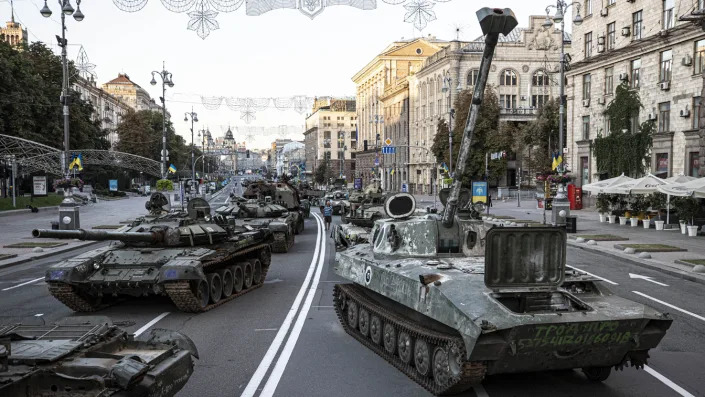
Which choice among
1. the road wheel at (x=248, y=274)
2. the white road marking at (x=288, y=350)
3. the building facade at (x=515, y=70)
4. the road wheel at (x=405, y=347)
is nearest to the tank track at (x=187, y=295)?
the road wheel at (x=248, y=274)

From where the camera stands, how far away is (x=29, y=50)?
60938 millimetres

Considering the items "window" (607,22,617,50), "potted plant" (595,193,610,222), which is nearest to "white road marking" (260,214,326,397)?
"potted plant" (595,193,610,222)

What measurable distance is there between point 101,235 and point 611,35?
37151mm

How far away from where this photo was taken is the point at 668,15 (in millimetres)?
34156

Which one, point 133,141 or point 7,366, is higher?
point 133,141

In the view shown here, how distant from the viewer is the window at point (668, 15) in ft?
111

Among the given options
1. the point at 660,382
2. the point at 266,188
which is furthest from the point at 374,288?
the point at 266,188

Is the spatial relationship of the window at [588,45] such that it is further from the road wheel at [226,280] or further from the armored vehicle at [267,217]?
A: the road wheel at [226,280]

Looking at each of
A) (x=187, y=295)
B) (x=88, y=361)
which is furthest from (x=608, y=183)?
(x=88, y=361)

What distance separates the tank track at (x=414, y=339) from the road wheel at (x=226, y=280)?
10.5 feet

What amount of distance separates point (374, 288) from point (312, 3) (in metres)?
7.10

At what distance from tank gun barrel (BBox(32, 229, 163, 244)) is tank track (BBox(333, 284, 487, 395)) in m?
4.17

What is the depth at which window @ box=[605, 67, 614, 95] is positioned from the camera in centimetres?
3966

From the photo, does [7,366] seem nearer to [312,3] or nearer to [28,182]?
[312,3]
